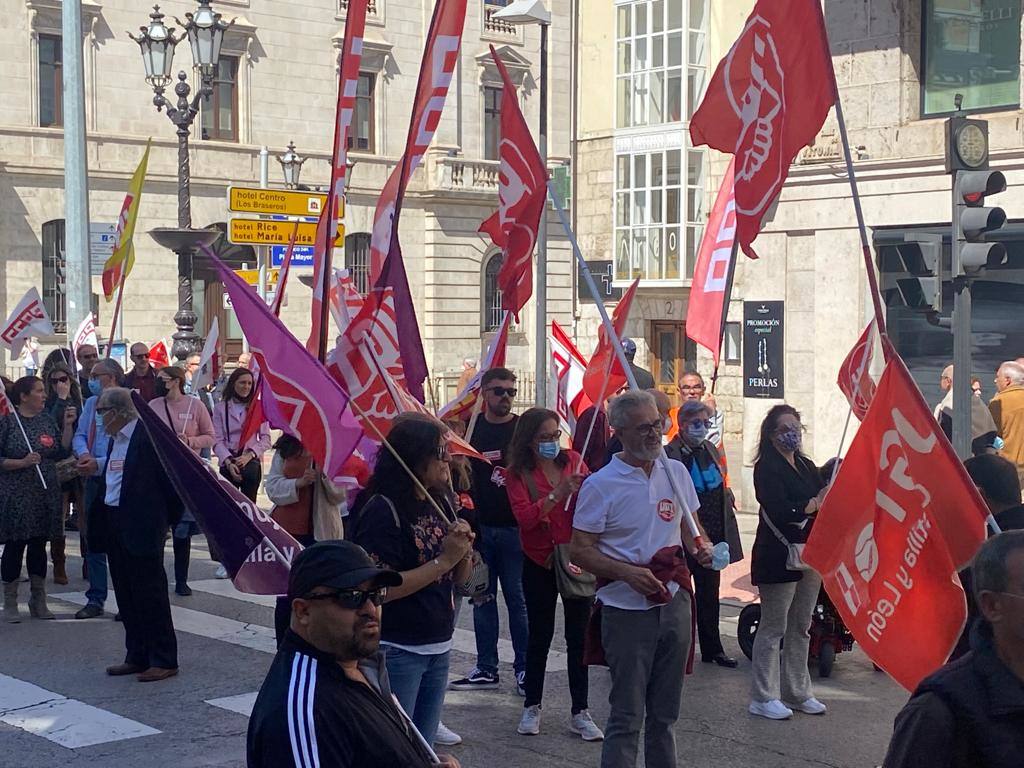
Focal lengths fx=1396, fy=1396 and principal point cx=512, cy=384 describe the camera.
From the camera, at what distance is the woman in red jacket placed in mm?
7148

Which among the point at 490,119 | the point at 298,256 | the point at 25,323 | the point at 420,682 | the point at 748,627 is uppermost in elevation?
the point at 490,119

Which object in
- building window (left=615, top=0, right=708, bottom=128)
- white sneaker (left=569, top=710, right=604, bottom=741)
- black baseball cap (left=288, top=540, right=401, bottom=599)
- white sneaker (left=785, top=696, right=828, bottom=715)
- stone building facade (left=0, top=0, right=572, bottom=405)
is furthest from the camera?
stone building facade (left=0, top=0, right=572, bottom=405)

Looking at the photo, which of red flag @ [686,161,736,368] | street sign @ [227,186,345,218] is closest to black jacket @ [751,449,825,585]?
red flag @ [686,161,736,368]

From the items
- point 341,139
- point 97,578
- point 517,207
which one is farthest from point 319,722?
point 97,578

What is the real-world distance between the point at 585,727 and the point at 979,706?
4507mm

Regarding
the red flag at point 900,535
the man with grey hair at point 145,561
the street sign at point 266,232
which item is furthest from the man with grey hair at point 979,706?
the street sign at point 266,232

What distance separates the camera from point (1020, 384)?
12195 mm

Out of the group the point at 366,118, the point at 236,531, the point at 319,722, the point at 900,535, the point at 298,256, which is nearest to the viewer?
the point at 319,722

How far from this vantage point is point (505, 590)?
807 cm

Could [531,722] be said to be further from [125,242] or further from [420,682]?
[125,242]

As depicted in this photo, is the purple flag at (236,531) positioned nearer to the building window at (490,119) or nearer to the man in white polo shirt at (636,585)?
the man in white polo shirt at (636,585)

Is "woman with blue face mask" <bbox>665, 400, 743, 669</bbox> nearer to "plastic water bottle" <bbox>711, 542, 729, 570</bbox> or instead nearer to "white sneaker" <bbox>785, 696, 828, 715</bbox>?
"white sneaker" <bbox>785, 696, 828, 715</bbox>

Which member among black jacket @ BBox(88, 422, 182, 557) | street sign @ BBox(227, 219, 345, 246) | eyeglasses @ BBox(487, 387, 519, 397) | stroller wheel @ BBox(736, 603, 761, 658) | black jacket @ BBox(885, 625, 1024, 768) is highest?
street sign @ BBox(227, 219, 345, 246)

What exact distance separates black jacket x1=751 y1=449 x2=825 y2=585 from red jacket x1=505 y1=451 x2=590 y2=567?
1.14 metres
